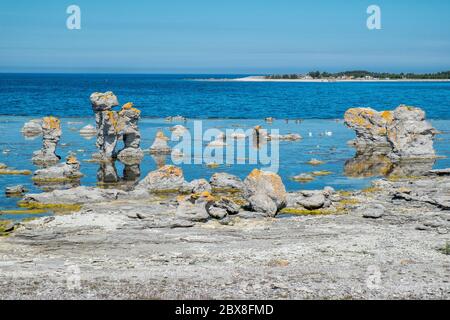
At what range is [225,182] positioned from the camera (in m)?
44.9

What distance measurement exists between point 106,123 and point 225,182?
2048cm

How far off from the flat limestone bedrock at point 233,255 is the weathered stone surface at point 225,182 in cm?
725

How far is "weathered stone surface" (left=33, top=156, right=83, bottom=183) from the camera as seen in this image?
48656 millimetres

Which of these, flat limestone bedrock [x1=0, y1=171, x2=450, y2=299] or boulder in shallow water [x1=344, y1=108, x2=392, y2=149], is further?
boulder in shallow water [x1=344, y1=108, x2=392, y2=149]

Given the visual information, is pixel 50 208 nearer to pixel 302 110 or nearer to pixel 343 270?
pixel 343 270

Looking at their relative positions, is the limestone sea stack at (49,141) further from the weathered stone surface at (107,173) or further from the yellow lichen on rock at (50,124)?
the weathered stone surface at (107,173)

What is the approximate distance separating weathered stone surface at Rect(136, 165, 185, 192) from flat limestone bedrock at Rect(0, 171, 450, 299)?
558cm

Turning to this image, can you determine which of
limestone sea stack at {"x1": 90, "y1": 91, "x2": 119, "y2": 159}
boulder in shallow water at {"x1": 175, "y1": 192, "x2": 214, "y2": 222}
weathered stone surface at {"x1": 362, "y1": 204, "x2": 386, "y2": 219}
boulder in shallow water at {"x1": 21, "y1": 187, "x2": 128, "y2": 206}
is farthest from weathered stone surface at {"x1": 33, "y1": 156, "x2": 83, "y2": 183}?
weathered stone surface at {"x1": 362, "y1": 204, "x2": 386, "y2": 219}

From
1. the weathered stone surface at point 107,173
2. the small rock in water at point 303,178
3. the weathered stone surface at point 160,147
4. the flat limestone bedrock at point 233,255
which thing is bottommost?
the flat limestone bedrock at point 233,255

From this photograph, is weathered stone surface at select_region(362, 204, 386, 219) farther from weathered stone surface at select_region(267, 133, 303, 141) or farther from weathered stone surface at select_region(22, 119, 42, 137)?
weathered stone surface at select_region(22, 119, 42, 137)

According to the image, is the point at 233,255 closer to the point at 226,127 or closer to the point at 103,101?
the point at 103,101

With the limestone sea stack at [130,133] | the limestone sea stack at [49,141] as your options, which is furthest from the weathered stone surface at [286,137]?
the limestone sea stack at [49,141]

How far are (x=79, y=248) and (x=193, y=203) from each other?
A: 881 centimetres

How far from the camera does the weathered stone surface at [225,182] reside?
147 ft
